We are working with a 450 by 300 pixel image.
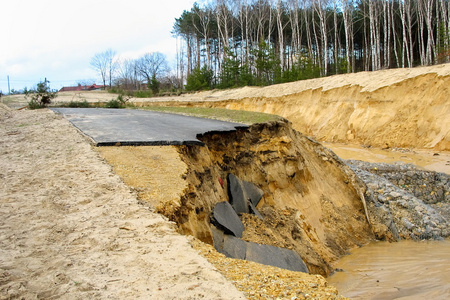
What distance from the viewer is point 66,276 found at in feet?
10.2

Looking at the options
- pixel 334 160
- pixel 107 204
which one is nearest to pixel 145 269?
pixel 107 204

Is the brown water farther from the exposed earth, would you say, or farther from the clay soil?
the clay soil

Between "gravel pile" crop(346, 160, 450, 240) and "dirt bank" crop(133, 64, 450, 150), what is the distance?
4.54m

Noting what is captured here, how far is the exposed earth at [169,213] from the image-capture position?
10.2ft

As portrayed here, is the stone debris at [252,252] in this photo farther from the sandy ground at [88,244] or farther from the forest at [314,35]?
Answer: the forest at [314,35]

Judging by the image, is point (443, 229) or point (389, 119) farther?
point (389, 119)

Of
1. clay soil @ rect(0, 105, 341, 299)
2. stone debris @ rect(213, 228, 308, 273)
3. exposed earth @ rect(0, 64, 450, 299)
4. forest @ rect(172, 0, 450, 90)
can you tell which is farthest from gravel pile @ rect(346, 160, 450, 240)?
forest @ rect(172, 0, 450, 90)

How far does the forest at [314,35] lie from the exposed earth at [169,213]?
2019cm

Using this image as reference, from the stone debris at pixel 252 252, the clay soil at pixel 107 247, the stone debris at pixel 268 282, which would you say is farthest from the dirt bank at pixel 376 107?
the stone debris at pixel 268 282

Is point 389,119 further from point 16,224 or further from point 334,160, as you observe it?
point 16,224

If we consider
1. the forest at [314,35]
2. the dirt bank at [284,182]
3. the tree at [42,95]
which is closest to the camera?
the dirt bank at [284,182]

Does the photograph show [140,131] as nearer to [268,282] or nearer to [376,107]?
[268,282]

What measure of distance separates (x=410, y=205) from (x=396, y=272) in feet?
13.2

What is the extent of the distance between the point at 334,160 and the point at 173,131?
17.7ft
